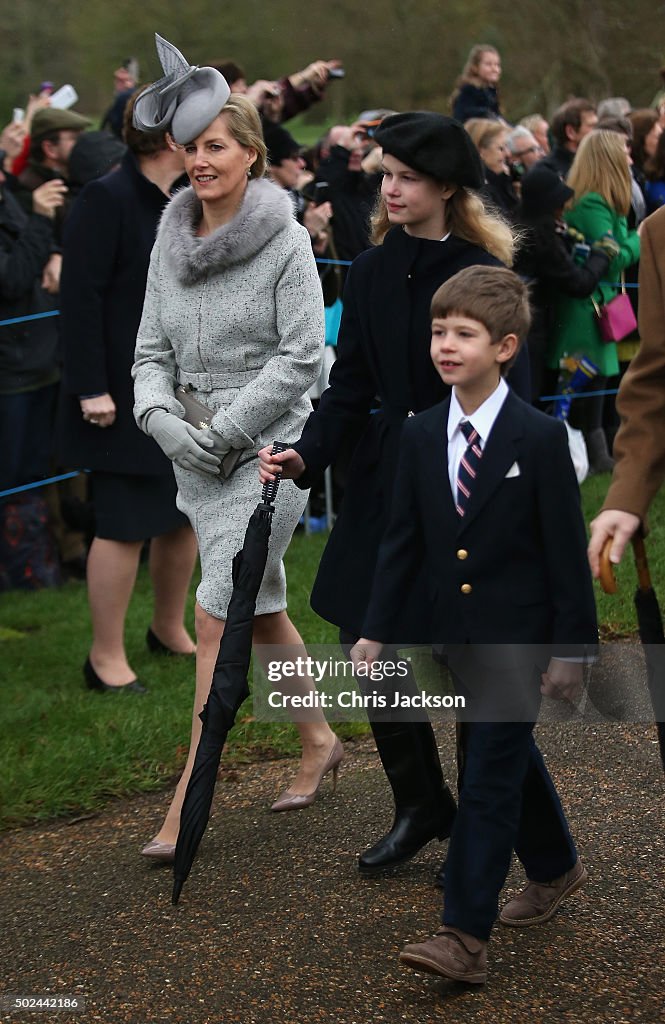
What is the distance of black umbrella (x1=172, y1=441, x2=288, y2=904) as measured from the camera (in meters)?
3.74

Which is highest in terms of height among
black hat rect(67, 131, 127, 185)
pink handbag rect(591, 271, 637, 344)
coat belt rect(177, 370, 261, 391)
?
coat belt rect(177, 370, 261, 391)

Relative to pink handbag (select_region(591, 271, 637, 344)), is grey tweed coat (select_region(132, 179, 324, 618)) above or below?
above

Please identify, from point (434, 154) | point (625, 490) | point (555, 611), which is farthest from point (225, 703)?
point (434, 154)

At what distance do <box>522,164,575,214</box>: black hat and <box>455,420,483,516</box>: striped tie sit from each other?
18.2 ft

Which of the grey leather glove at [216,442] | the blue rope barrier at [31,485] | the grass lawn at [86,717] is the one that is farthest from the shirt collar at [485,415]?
the blue rope barrier at [31,485]

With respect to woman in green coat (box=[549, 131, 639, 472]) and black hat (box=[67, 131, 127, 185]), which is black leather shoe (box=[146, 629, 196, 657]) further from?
woman in green coat (box=[549, 131, 639, 472])

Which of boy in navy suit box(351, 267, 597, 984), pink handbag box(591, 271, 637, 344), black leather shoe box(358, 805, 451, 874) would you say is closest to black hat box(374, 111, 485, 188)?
boy in navy suit box(351, 267, 597, 984)

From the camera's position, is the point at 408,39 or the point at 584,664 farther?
the point at 408,39

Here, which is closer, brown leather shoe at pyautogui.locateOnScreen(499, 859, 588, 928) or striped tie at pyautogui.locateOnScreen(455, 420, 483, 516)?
striped tie at pyautogui.locateOnScreen(455, 420, 483, 516)

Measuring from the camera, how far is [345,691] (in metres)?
5.44

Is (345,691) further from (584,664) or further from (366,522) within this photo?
(584,664)

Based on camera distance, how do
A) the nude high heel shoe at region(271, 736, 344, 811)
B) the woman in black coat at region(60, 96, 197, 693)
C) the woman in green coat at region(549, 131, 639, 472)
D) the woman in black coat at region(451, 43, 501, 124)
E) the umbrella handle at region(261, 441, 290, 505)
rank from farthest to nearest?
1. the woman in black coat at region(451, 43, 501, 124)
2. the woman in green coat at region(549, 131, 639, 472)
3. the woman in black coat at region(60, 96, 197, 693)
4. the nude high heel shoe at region(271, 736, 344, 811)
5. the umbrella handle at region(261, 441, 290, 505)

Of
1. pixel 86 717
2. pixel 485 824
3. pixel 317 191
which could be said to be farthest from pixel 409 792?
pixel 317 191

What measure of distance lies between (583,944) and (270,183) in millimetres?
2293
